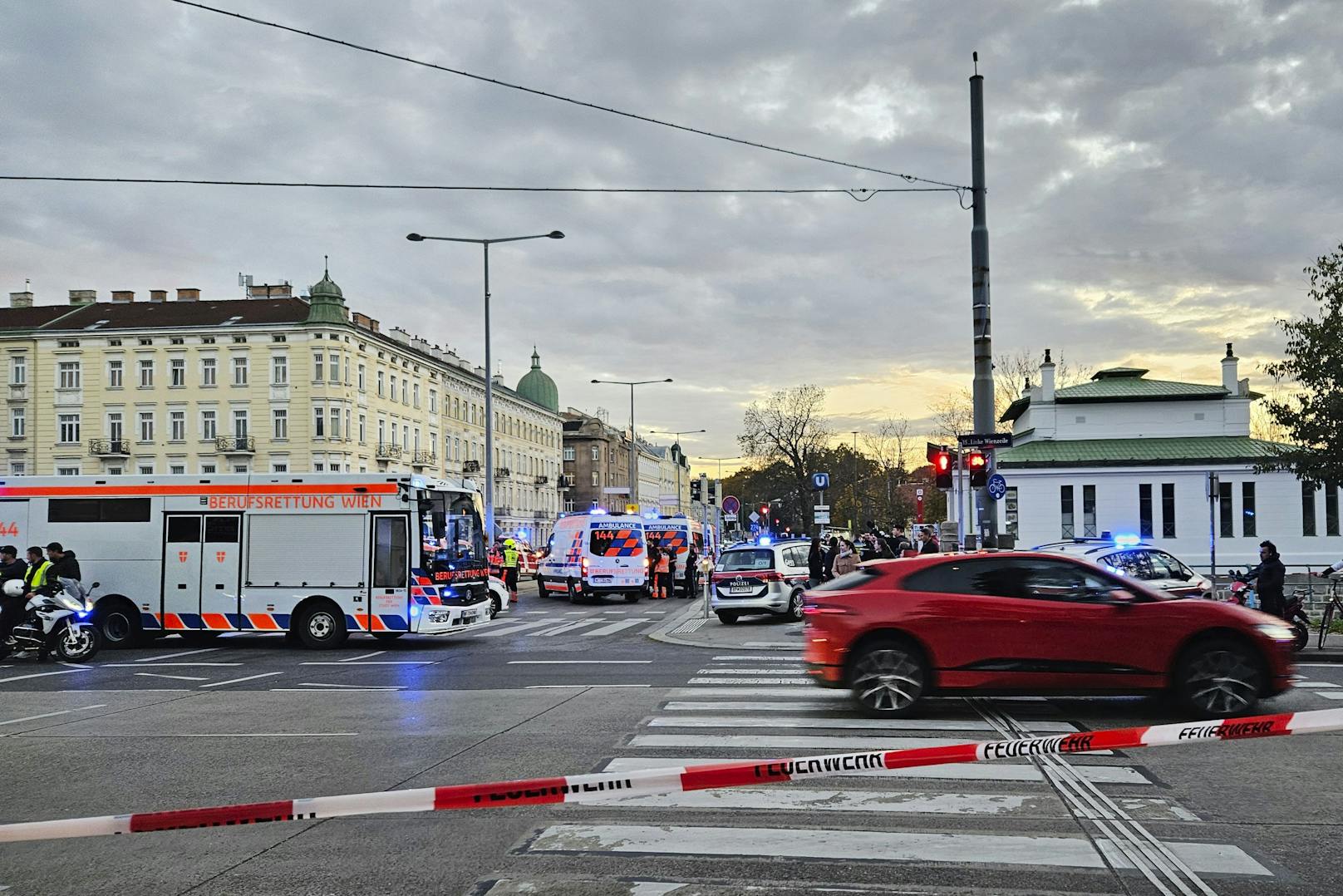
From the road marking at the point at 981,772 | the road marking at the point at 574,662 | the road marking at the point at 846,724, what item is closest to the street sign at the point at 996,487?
the road marking at the point at 574,662

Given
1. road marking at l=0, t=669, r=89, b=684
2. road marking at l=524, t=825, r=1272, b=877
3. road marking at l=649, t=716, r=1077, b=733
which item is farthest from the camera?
road marking at l=0, t=669, r=89, b=684

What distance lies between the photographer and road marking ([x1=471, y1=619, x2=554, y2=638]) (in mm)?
23559

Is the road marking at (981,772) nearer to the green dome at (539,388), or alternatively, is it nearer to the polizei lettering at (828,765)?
the polizei lettering at (828,765)

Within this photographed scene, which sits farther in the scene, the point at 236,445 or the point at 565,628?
the point at 236,445

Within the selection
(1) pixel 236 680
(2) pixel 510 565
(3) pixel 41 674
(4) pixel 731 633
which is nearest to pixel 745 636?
(4) pixel 731 633

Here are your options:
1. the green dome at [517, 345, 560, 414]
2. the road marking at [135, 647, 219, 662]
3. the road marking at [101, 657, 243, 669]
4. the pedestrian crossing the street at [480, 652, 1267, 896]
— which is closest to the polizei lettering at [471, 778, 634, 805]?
the pedestrian crossing the street at [480, 652, 1267, 896]

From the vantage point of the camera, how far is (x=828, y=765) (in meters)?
6.79

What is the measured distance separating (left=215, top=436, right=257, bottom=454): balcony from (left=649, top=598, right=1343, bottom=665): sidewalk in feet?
163

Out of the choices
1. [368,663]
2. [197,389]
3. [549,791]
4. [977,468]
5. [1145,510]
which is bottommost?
[368,663]

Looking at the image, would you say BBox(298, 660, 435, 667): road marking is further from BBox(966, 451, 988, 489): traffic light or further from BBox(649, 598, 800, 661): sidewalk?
BBox(966, 451, 988, 489): traffic light

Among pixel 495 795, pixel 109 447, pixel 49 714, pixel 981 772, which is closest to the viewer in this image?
pixel 495 795

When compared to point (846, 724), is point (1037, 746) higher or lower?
higher

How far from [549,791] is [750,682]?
8042mm

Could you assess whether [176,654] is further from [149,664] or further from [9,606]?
[9,606]
